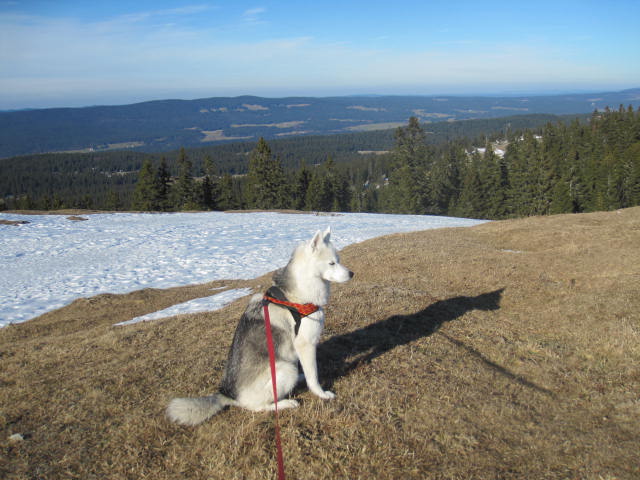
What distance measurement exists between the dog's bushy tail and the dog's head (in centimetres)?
226

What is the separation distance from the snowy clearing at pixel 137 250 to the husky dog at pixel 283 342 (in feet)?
48.1

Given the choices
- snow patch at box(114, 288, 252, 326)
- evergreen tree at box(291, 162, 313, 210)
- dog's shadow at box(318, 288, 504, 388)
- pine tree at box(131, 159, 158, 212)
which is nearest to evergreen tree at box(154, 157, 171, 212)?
pine tree at box(131, 159, 158, 212)

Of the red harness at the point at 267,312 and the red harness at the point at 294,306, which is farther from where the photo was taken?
the red harness at the point at 294,306

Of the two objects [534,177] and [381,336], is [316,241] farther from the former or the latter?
[534,177]

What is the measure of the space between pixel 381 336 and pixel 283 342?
3.51m

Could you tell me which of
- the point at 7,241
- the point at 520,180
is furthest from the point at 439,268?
the point at 520,180

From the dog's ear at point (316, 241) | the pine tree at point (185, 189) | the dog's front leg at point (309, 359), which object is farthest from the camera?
the pine tree at point (185, 189)

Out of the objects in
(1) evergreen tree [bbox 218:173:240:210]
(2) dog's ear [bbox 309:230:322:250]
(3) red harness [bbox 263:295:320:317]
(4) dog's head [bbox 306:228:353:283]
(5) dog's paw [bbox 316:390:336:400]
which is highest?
(2) dog's ear [bbox 309:230:322:250]

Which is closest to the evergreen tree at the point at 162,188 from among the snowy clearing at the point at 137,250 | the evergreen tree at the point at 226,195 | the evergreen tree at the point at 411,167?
the evergreen tree at the point at 226,195

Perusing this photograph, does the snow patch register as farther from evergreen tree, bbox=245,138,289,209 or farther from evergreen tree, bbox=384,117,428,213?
evergreen tree, bbox=384,117,428,213

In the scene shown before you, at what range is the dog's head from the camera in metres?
5.19

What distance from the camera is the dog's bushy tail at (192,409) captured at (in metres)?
4.95

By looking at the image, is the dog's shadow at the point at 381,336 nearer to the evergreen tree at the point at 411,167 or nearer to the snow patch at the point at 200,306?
the snow patch at the point at 200,306

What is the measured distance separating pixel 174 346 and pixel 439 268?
9710 millimetres
